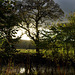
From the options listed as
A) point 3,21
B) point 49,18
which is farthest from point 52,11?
point 3,21

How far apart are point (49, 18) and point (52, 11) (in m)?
1.27

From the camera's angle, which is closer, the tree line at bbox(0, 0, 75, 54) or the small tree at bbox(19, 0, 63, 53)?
the tree line at bbox(0, 0, 75, 54)

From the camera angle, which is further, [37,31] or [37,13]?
[37,13]

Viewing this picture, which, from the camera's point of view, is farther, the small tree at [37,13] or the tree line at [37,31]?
the small tree at [37,13]

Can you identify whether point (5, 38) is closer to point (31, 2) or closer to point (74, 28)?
point (74, 28)

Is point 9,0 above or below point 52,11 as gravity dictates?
below

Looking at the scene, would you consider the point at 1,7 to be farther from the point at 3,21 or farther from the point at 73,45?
the point at 73,45

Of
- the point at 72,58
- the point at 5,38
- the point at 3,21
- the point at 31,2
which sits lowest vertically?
the point at 72,58

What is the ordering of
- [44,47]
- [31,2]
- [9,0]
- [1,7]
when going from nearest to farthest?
[9,0] → [1,7] → [44,47] → [31,2]

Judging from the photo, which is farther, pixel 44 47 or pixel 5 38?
pixel 44 47

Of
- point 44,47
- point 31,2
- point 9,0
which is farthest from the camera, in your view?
point 31,2

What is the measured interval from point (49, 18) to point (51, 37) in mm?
14261

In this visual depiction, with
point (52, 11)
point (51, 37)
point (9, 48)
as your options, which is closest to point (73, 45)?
point (51, 37)

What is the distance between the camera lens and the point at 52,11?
21141 mm
